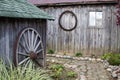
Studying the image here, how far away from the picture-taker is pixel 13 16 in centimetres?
697

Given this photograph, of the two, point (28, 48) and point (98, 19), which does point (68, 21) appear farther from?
point (28, 48)

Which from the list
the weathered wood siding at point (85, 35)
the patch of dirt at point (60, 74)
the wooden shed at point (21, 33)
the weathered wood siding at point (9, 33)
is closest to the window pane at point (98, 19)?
the weathered wood siding at point (85, 35)

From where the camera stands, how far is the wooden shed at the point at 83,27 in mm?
13516

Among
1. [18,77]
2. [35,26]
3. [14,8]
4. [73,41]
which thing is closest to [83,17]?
[73,41]

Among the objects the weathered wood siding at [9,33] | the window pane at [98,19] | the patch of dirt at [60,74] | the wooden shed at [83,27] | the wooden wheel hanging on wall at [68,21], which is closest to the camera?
the weathered wood siding at [9,33]

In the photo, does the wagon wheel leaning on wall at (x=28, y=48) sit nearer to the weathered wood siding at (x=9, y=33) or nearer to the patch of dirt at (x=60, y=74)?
the weathered wood siding at (x=9, y=33)

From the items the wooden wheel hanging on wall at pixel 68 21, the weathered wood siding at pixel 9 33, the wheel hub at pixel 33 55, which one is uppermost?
the wooden wheel hanging on wall at pixel 68 21

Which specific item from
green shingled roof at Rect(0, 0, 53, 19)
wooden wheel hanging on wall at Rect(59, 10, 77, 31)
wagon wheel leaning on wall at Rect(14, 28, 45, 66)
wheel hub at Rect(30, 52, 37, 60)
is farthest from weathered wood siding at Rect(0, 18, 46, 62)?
wooden wheel hanging on wall at Rect(59, 10, 77, 31)

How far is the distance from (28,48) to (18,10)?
1.44 meters

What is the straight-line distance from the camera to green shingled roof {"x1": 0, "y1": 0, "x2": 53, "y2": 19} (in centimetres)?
691

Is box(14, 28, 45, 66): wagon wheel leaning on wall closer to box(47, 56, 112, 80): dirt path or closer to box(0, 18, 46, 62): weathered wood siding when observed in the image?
box(0, 18, 46, 62): weathered wood siding

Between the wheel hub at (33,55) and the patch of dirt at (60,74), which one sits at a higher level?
the wheel hub at (33,55)

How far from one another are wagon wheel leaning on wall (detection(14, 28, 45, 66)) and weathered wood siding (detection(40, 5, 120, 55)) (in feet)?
16.5

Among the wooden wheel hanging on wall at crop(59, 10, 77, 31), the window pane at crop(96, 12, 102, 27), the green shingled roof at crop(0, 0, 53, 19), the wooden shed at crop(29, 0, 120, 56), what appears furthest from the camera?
the wooden wheel hanging on wall at crop(59, 10, 77, 31)
